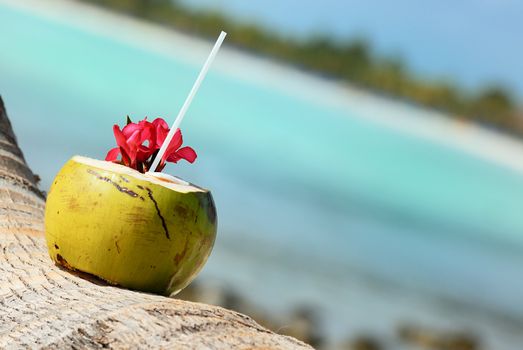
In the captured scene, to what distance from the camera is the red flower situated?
161cm

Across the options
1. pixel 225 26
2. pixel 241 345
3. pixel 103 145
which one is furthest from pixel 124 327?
pixel 225 26

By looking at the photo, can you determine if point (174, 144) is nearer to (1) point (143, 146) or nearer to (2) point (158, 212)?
(1) point (143, 146)

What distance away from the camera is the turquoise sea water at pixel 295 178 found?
7965 millimetres

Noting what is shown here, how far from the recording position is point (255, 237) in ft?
26.7

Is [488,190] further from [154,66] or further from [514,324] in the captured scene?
[514,324]

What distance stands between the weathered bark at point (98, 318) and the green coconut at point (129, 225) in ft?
0.14

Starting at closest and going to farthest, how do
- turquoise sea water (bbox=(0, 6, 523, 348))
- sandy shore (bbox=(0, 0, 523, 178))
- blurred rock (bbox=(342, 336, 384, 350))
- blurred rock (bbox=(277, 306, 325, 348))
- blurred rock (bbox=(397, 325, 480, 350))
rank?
blurred rock (bbox=(277, 306, 325, 348)), blurred rock (bbox=(342, 336, 384, 350)), blurred rock (bbox=(397, 325, 480, 350)), turquoise sea water (bbox=(0, 6, 523, 348)), sandy shore (bbox=(0, 0, 523, 178))

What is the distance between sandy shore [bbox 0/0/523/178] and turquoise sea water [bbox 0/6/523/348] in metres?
1.51

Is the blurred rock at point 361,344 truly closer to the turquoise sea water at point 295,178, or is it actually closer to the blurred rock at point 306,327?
the blurred rock at point 306,327

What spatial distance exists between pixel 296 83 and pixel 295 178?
65.1 ft

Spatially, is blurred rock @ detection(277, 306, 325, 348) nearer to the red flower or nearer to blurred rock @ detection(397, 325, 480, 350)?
blurred rock @ detection(397, 325, 480, 350)

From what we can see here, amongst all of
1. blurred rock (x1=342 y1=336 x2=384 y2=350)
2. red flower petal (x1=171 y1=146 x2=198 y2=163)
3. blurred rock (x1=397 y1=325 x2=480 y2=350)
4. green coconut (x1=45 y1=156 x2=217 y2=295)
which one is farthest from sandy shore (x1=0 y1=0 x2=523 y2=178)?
green coconut (x1=45 y1=156 x2=217 y2=295)

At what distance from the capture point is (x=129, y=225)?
151cm

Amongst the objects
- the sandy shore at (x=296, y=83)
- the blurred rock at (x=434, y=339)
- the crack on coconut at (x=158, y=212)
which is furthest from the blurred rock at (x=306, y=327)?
the sandy shore at (x=296, y=83)
